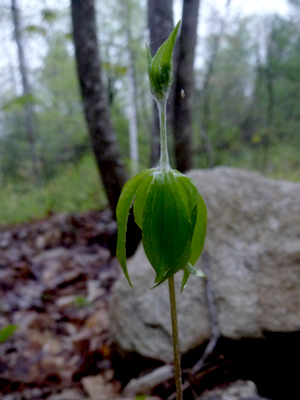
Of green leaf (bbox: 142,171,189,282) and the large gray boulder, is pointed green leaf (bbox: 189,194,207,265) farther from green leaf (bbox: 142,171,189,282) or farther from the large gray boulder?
the large gray boulder

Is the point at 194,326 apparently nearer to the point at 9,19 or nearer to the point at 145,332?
the point at 145,332

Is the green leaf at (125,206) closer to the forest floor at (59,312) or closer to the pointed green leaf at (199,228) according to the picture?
the pointed green leaf at (199,228)

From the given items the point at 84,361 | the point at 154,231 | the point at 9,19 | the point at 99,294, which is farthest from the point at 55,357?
the point at 9,19

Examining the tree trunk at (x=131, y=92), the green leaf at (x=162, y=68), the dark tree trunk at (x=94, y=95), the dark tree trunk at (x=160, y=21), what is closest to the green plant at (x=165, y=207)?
the green leaf at (x=162, y=68)

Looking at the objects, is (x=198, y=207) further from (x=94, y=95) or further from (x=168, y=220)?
(x=94, y=95)

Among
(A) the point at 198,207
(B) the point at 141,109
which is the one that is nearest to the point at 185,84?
(A) the point at 198,207
